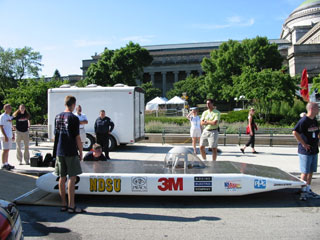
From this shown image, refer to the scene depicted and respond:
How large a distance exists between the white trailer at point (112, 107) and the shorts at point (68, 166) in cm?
772

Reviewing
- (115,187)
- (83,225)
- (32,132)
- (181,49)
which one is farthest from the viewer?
(181,49)

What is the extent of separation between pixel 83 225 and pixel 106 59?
43287mm

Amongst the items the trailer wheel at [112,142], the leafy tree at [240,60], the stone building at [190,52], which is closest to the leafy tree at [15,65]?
the stone building at [190,52]

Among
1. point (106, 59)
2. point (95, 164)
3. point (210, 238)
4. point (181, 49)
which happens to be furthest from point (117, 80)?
point (181, 49)

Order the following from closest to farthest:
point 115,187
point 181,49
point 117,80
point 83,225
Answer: point 83,225, point 115,187, point 117,80, point 181,49

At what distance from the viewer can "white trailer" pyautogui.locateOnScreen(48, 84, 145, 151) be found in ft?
43.2

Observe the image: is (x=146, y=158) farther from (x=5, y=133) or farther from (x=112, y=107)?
(x=5, y=133)

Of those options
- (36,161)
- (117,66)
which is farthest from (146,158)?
(117,66)

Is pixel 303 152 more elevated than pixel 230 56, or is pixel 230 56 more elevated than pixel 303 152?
pixel 230 56

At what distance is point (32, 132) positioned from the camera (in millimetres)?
17703

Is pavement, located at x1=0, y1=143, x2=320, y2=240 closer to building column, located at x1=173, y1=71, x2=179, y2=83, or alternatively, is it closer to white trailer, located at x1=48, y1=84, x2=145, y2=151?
white trailer, located at x1=48, y1=84, x2=145, y2=151

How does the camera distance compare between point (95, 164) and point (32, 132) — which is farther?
point (32, 132)

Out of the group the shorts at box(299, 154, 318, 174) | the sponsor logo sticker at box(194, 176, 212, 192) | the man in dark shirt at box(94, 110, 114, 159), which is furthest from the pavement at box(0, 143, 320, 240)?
the man in dark shirt at box(94, 110, 114, 159)

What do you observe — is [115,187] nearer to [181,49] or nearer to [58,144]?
[58,144]
